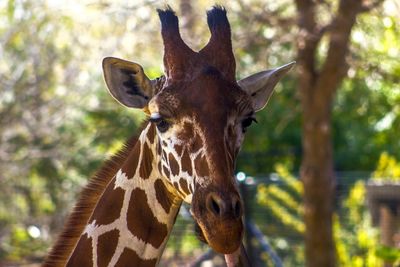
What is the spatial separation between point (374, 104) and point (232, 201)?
10903 mm

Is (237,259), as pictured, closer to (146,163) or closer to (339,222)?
(146,163)

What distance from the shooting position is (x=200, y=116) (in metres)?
4.73

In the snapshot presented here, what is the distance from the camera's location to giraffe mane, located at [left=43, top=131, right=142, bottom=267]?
17.0 feet

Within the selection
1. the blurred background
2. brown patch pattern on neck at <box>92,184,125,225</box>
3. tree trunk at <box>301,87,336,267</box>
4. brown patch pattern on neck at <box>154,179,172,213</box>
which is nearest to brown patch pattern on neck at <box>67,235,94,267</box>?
brown patch pattern on neck at <box>92,184,125,225</box>

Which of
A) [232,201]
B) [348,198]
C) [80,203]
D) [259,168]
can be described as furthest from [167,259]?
[232,201]

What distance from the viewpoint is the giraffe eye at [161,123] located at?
4906 millimetres

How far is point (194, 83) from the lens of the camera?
488 cm

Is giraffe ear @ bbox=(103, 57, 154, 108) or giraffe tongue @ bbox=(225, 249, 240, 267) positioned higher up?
giraffe ear @ bbox=(103, 57, 154, 108)

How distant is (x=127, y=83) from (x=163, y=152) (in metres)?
0.45

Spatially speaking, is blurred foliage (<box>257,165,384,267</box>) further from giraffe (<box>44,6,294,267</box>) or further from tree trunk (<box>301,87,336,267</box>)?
giraffe (<box>44,6,294,267</box>)

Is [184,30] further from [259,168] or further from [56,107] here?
[259,168]

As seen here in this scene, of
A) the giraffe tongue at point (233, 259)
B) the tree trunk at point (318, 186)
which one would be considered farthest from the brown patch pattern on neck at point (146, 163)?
the tree trunk at point (318, 186)

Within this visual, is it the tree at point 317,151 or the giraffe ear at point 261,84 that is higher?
the giraffe ear at point 261,84

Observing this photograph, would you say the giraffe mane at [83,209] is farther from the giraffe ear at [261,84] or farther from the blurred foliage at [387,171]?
the blurred foliage at [387,171]
